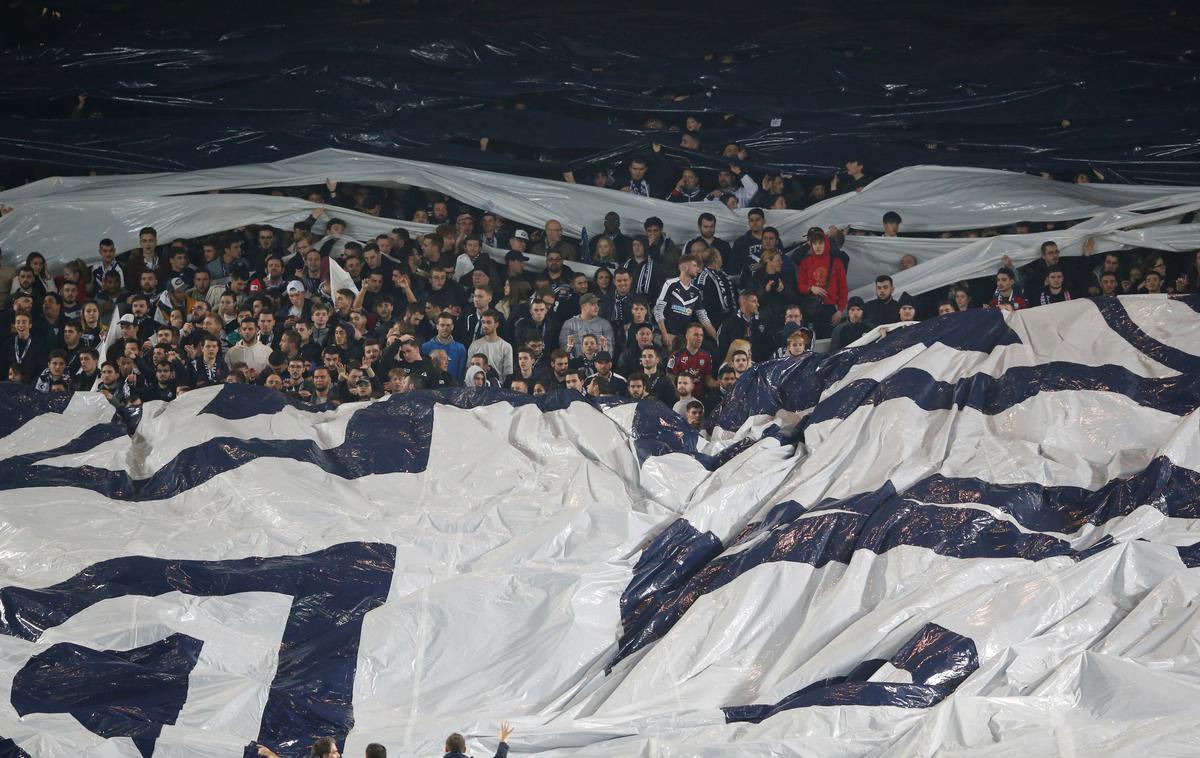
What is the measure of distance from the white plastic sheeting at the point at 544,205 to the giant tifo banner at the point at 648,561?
207 centimetres

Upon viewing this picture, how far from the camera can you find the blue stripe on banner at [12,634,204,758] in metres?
6.68

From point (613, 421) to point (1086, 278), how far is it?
3788mm

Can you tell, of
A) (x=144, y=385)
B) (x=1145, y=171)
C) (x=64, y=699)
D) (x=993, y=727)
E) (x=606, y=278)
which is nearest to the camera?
(x=993, y=727)

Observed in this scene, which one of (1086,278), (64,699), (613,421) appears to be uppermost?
(1086,278)

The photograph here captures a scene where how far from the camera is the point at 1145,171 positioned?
11383 millimetres

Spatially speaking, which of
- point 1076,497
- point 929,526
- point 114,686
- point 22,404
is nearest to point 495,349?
point 22,404

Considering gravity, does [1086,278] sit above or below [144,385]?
above

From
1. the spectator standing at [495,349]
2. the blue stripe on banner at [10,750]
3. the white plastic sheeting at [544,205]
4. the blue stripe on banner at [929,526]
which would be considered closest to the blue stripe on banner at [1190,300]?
the blue stripe on banner at [929,526]

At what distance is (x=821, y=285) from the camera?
1034cm

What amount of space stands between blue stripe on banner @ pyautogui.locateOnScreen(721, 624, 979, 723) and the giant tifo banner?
0.6 inches

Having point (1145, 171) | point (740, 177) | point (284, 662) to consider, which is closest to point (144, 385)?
point (284, 662)

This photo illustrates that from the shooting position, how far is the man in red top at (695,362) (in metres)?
9.47

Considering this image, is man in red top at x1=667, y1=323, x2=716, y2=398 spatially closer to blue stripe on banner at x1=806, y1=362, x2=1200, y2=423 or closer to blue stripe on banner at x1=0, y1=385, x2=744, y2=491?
blue stripe on banner at x1=0, y1=385, x2=744, y2=491

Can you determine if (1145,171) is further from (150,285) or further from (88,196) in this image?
(88,196)
